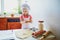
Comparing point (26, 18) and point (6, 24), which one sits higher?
point (26, 18)

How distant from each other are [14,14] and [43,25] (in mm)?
3270

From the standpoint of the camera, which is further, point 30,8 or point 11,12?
point 11,12

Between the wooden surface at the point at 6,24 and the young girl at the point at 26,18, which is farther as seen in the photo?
the wooden surface at the point at 6,24

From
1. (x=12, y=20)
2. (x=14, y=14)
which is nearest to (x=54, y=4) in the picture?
(x=12, y=20)

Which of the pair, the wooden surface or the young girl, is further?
the wooden surface

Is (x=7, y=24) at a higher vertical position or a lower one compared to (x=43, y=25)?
lower

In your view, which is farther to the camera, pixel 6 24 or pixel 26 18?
pixel 6 24

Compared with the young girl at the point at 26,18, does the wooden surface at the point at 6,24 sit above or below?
below

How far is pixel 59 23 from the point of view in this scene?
110 cm

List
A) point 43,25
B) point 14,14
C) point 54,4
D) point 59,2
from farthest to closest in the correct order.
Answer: point 14,14 < point 43,25 < point 54,4 < point 59,2

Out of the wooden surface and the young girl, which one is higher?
the young girl

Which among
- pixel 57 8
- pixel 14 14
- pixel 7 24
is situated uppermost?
pixel 57 8

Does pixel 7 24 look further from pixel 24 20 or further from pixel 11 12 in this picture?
pixel 24 20

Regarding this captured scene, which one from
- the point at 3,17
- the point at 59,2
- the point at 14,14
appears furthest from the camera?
the point at 14,14
